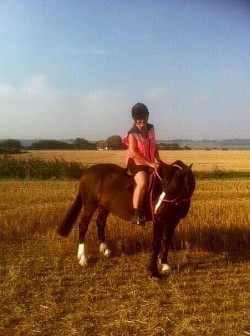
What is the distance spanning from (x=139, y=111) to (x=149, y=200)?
1360 millimetres

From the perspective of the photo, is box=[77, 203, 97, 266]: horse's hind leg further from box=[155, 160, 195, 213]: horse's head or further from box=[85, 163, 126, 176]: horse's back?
box=[155, 160, 195, 213]: horse's head

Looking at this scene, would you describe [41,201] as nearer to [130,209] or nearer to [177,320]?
[130,209]

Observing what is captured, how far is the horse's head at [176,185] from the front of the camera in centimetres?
637

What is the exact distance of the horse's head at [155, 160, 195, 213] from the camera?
20.9 feet

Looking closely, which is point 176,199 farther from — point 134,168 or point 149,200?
point 134,168

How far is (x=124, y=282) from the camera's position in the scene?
21.0 ft

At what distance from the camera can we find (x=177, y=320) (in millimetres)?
4969

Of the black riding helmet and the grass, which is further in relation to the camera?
the black riding helmet

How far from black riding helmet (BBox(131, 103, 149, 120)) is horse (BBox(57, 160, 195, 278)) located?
80 cm

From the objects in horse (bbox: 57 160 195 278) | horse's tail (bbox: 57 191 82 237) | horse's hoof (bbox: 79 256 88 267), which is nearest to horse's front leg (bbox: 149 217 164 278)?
horse (bbox: 57 160 195 278)

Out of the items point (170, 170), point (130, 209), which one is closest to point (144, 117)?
point (170, 170)

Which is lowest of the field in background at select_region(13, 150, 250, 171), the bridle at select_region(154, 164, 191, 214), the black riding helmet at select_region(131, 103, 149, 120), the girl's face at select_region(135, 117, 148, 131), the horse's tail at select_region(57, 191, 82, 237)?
the field in background at select_region(13, 150, 250, 171)

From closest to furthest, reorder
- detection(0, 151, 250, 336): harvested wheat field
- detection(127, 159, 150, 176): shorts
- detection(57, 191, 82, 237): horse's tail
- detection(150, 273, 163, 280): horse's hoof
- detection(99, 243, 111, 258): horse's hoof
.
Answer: detection(0, 151, 250, 336): harvested wheat field
detection(150, 273, 163, 280): horse's hoof
detection(127, 159, 150, 176): shorts
detection(99, 243, 111, 258): horse's hoof
detection(57, 191, 82, 237): horse's tail

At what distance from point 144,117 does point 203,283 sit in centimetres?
258
